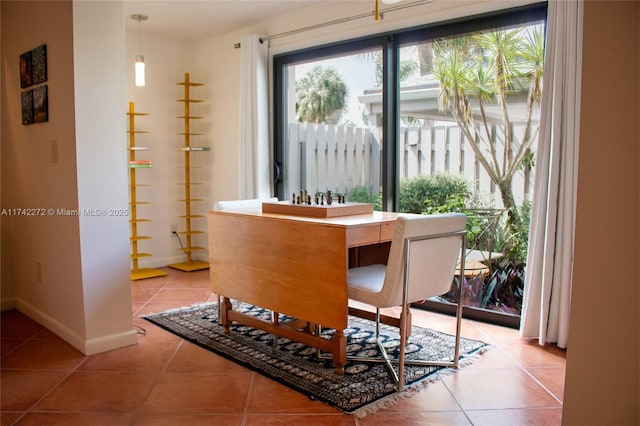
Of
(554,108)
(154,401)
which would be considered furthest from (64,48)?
(554,108)

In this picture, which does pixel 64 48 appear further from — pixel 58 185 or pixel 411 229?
pixel 411 229

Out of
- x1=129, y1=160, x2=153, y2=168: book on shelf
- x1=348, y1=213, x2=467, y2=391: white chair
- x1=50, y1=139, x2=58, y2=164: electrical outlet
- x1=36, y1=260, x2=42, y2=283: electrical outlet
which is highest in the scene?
x1=50, y1=139, x2=58, y2=164: electrical outlet

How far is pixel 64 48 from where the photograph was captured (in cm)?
272

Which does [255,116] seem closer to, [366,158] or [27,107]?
[366,158]

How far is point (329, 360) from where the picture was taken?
2.70 m

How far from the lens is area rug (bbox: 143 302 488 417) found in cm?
232

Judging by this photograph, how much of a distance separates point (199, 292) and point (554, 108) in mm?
2755

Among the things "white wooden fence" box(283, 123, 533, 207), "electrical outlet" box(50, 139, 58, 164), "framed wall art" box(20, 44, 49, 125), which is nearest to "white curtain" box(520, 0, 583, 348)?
"white wooden fence" box(283, 123, 533, 207)

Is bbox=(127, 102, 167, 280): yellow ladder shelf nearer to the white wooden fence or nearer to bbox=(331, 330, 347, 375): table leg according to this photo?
the white wooden fence

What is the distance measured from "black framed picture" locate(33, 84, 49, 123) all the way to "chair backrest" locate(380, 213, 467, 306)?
2.03 meters

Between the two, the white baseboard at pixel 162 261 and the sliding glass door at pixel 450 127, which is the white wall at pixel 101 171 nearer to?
the sliding glass door at pixel 450 127

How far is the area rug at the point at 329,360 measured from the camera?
232 cm

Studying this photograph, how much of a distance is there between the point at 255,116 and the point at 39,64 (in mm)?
1807

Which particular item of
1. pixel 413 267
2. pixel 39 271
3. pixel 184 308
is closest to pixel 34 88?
pixel 39 271
